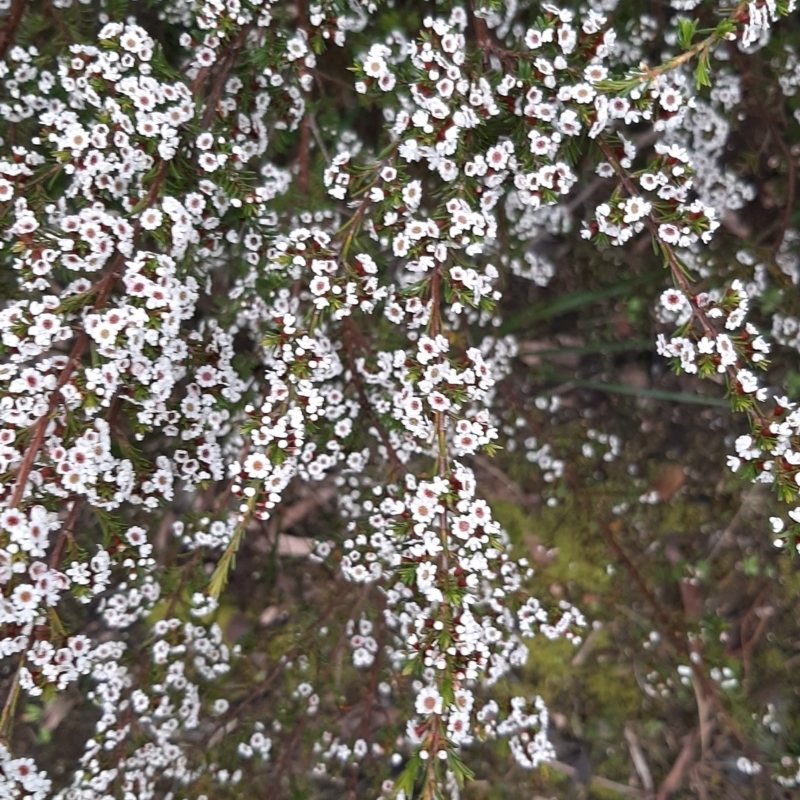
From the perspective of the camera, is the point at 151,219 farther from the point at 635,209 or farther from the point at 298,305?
the point at 635,209

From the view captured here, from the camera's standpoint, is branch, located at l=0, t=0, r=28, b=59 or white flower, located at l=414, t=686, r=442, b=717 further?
branch, located at l=0, t=0, r=28, b=59

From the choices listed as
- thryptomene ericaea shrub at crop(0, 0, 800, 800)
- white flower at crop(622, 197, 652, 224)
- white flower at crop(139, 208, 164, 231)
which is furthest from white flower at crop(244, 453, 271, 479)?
white flower at crop(622, 197, 652, 224)

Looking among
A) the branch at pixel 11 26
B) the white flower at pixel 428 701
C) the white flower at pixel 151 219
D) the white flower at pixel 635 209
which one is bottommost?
the white flower at pixel 428 701

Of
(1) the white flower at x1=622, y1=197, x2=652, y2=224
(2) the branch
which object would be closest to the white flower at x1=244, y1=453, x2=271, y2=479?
(1) the white flower at x1=622, y1=197, x2=652, y2=224

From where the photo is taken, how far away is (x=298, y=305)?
2.60 m

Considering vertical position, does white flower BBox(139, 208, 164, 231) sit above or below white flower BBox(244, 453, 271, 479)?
above

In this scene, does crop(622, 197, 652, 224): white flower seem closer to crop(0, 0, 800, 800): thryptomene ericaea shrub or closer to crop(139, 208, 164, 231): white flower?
crop(0, 0, 800, 800): thryptomene ericaea shrub

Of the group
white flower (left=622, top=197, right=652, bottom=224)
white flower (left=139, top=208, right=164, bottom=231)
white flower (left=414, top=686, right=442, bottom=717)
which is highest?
white flower (left=622, top=197, right=652, bottom=224)

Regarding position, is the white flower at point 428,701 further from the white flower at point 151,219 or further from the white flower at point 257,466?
the white flower at point 151,219

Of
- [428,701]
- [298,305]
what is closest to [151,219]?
[298,305]

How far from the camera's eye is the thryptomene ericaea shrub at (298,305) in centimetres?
195

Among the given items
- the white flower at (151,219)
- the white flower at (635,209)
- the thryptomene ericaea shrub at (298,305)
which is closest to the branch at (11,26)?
the thryptomene ericaea shrub at (298,305)

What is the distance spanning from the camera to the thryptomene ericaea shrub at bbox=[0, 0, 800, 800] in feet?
6.40

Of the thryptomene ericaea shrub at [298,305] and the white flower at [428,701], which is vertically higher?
the thryptomene ericaea shrub at [298,305]
